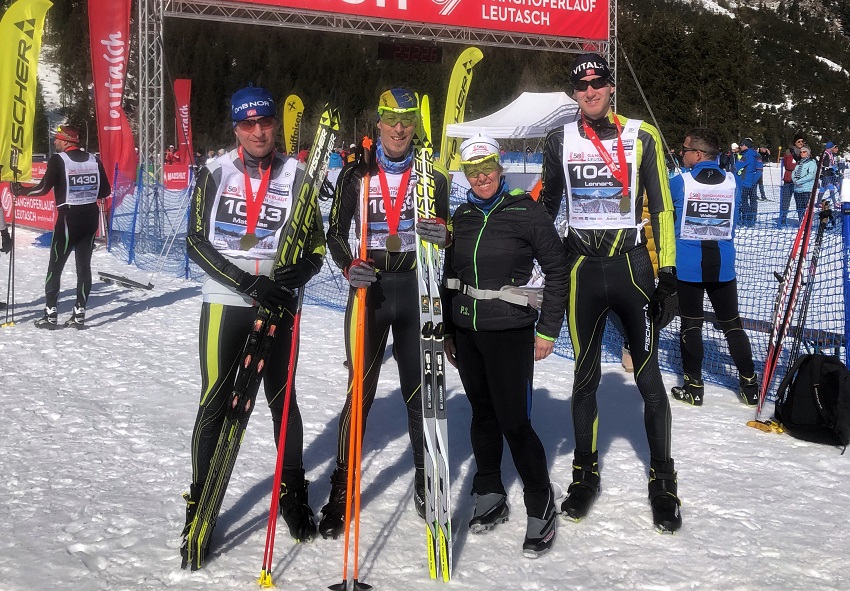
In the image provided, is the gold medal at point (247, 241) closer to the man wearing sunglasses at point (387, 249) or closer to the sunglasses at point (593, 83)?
the man wearing sunglasses at point (387, 249)

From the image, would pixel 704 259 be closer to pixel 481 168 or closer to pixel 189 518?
pixel 481 168

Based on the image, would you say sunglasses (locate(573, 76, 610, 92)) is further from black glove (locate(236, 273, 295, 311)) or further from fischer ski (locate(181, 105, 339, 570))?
black glove (locate(236, 273, 295, 311))

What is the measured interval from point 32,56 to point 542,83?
57803mm

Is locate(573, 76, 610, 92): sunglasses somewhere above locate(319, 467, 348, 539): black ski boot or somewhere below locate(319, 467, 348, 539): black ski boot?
above

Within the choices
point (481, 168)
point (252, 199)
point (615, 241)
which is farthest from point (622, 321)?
point (252, 199)

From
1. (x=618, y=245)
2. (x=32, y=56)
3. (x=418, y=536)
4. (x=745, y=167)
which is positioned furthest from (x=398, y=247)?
(x=745, y=167)

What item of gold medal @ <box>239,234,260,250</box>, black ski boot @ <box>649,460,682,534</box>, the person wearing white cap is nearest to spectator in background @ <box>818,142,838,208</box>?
black ski boot @ <box>649,460,682,534</box>

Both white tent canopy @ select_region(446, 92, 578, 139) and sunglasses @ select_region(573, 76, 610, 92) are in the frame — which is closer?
sunglasses @ select_region(573, 76, 610, 92)

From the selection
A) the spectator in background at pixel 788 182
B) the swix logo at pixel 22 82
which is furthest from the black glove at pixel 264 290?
the spectator in background at pixel 788 182

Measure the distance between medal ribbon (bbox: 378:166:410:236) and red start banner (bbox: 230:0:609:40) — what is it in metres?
15.7

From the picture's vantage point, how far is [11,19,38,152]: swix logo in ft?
30.3

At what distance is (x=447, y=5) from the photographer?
757 inches

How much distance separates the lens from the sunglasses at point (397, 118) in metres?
3.77

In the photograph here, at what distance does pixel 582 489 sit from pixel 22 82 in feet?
27.3
